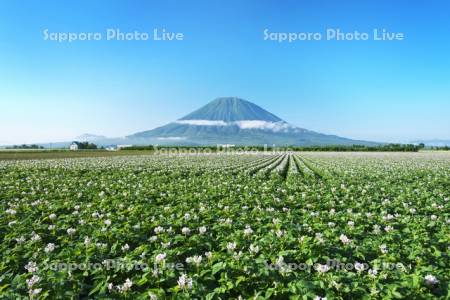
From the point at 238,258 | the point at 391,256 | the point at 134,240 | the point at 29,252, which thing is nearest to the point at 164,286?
the point at 238,258

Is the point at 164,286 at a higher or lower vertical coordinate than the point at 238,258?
lower

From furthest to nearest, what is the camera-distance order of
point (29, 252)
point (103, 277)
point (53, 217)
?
point (53, 217), point (29, 252), point (103, 277)

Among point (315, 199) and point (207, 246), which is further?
point (315, 199)

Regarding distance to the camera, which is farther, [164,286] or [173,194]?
[173,194]

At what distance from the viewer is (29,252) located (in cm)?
539

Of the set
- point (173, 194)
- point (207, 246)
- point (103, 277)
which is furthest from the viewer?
point (173, 194)

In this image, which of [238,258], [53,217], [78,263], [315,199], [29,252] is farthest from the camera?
[315,199]

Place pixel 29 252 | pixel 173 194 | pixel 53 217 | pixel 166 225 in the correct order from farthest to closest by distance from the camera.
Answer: pixel 173 194
pixel 53 217
pixel 166 225
pixel 29 252

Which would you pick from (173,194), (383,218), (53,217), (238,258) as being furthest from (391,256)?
(173,194)

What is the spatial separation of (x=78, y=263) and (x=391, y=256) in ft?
16.0

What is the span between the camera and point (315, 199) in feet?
35.5

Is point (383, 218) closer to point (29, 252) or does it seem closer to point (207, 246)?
point (207, 246)

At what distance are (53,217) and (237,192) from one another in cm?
645

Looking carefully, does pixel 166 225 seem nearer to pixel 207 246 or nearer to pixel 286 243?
pixel 207 246
